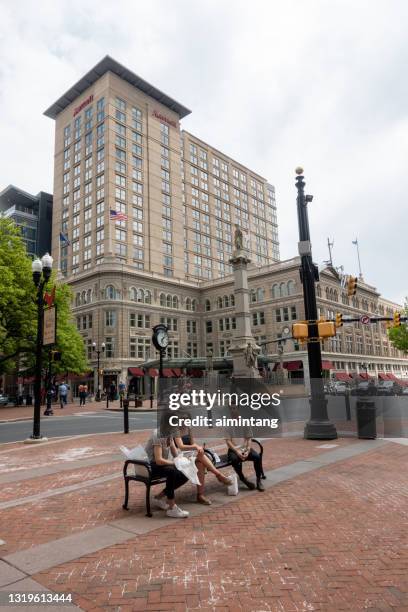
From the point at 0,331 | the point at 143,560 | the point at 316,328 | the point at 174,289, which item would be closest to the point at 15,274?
the point at 0,331

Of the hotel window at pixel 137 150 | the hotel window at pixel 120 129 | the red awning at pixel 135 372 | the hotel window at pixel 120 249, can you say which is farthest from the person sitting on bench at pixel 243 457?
the hotel window at pixel 137 150

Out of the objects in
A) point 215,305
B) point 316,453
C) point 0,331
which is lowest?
point 316,453

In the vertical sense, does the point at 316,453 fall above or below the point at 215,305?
below

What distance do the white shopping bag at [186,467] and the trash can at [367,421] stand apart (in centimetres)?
859

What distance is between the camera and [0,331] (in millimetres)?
30625

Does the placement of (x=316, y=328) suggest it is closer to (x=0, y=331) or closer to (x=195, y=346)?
(x=0, y=331)

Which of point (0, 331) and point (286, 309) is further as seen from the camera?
point (286, 309)

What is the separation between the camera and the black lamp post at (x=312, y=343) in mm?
13000

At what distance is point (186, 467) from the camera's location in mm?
5941

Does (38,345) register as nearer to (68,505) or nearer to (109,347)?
(68,505)

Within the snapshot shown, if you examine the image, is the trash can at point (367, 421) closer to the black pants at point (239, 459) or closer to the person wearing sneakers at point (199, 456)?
the black pants at point (239, 459)

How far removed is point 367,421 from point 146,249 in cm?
5955

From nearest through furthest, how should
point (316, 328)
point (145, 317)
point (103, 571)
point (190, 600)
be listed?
point (190, 600) → point (103, 571) → point (316, 328) → point (145, 317)

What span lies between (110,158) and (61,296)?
3792cm
